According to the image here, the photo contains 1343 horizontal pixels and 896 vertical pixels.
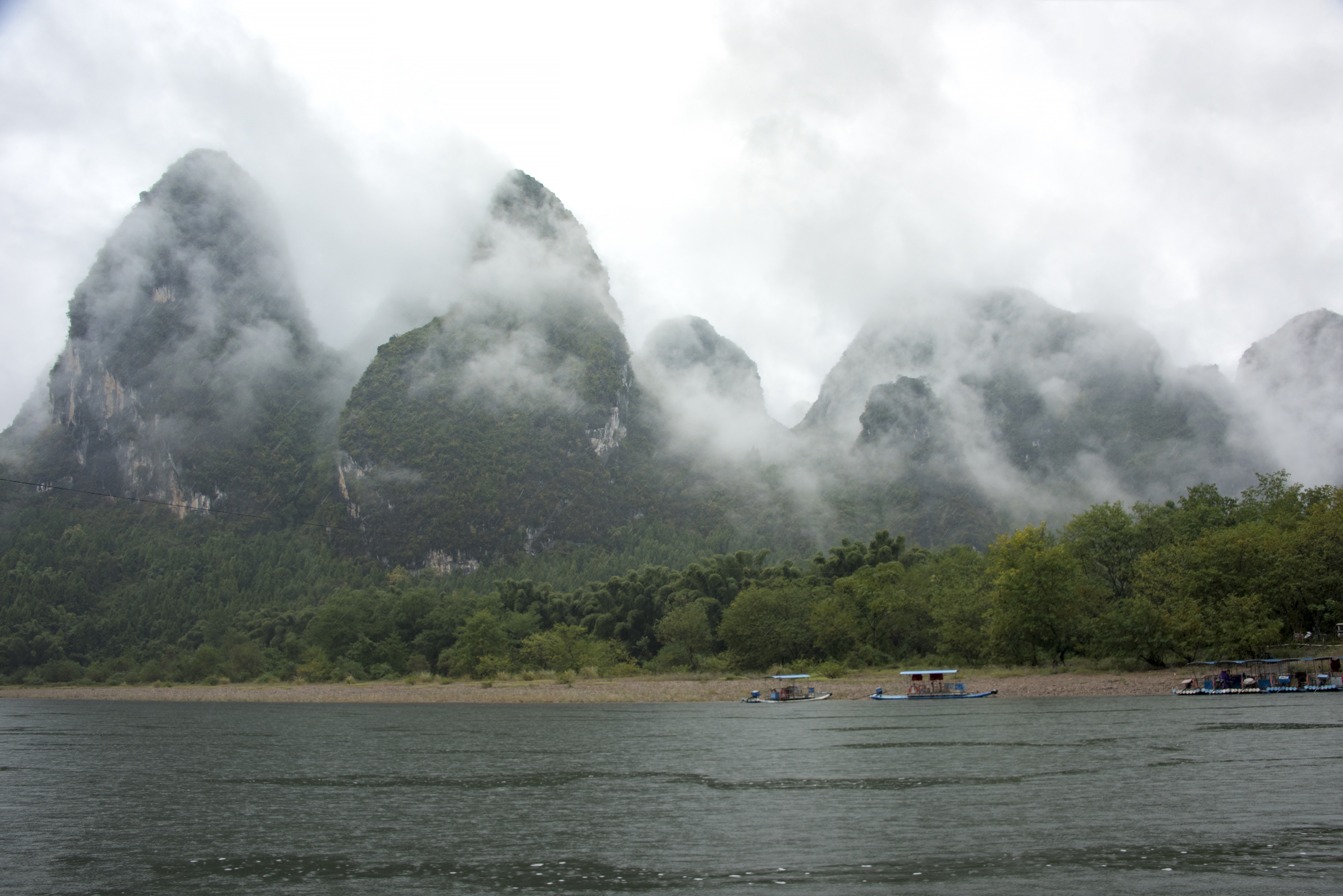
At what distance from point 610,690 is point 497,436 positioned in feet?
345

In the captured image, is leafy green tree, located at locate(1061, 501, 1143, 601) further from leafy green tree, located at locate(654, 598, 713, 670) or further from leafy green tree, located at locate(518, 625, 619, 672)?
leafy green tree, located at locate(518, 625, 619, 672)

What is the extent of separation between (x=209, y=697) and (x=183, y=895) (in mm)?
74506

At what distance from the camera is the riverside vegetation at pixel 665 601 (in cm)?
5244

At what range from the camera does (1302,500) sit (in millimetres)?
68188

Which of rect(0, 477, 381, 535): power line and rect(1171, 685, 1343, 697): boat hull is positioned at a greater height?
rect(0, 477, 381, 535): power line

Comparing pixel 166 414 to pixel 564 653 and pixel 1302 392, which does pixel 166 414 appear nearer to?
pixel 564 653

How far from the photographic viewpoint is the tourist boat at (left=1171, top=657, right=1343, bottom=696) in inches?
1741

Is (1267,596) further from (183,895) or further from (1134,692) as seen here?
(183,895)

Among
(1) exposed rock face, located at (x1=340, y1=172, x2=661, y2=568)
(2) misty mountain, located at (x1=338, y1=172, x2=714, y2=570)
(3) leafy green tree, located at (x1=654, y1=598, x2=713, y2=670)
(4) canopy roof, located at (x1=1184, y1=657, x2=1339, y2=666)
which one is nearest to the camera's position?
(4) canopy roof, located at (x1=1184, y1=657, x2=1339, y2=666)

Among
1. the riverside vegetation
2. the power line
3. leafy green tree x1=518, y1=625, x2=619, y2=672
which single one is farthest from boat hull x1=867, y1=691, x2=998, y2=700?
the power line

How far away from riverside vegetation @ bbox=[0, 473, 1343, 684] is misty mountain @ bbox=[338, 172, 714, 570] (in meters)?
8.11

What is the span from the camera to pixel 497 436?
552 feet

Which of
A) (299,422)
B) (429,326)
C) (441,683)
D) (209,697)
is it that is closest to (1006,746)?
(441,683)

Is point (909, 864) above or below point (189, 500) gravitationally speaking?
below
